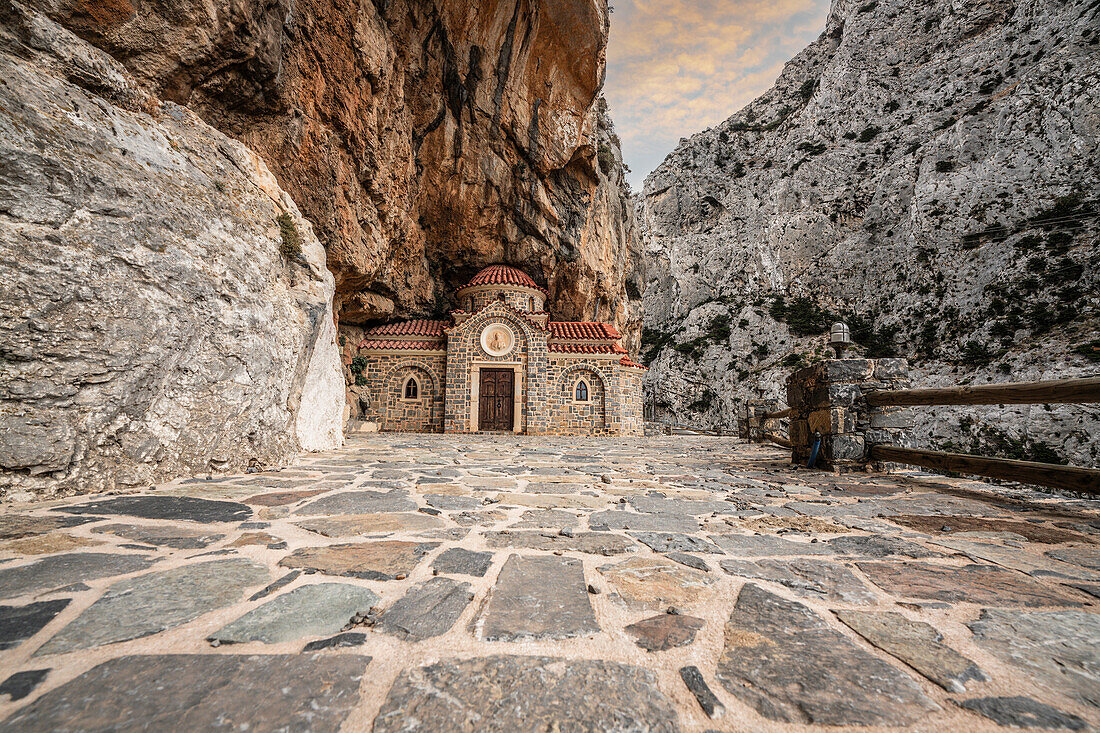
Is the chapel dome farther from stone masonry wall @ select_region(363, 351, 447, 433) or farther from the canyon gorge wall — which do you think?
the canyon gorge wall

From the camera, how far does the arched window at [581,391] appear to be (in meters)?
18.0

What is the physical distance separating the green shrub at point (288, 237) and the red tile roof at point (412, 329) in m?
11.9

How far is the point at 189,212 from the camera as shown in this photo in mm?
4445

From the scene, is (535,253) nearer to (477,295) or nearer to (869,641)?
(477,295)

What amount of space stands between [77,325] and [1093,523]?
7.61m

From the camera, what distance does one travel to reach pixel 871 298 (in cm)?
2720

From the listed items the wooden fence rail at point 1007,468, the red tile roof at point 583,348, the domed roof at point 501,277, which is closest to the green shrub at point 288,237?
the wooden fence rail at point 1007,468

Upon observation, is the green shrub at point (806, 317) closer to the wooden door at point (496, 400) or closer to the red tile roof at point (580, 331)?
the red tile roof at point (580, 331)

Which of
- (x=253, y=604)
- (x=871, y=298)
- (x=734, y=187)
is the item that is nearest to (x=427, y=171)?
(x=253, y=604)

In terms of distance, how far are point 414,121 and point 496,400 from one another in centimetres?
1040

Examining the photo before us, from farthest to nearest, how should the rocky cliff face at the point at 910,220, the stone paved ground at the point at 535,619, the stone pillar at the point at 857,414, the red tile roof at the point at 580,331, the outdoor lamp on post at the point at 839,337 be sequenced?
the rocky cliff face at the point at 910,220 → the red tile roof at the point at 580,331 → the outdoor lamp on post at the point at 839,337 → the stone pillar at the point at 857,414 → the stone paved ground at the point at 535,619

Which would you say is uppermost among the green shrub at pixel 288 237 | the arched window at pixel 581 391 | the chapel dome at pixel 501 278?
the chapel dome at pixel 501 278

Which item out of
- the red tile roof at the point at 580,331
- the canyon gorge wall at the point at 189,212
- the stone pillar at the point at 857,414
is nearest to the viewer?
the canyon gorge wall at the point at 189,212

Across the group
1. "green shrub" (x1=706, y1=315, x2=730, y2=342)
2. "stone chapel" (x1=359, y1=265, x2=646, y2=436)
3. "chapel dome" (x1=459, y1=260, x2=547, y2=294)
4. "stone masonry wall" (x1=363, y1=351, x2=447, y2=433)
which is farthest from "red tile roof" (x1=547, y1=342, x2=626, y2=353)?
"green shrub" (x1=706, y1=315, x2=730, y2=342)
